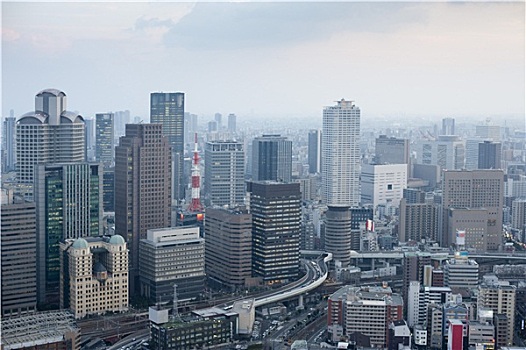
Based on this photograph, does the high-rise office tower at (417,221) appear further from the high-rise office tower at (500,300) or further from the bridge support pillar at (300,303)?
the high-rise office tower at (500,300)

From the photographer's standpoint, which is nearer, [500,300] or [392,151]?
[500,300]

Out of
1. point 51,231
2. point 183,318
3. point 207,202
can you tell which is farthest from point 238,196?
point 183,318

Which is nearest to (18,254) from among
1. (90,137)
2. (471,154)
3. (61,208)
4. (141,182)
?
(61,208)

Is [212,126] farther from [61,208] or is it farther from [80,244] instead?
[80,244]

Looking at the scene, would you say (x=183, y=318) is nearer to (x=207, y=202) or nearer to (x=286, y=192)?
(x=286, y=192)

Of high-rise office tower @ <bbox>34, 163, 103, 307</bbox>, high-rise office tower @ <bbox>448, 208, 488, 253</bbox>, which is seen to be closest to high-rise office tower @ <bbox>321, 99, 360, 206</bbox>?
high-rise office tower @ <bbox>448, 208, 488, 253</bbox>

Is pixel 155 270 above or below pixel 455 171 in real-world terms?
below
